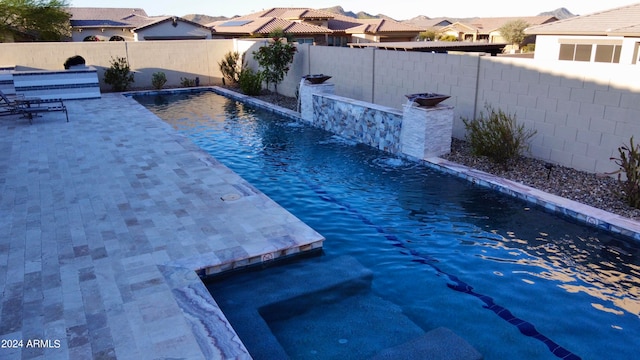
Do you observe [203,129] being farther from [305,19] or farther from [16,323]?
[305,19]

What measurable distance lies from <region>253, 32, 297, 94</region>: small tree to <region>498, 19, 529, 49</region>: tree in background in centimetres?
3939

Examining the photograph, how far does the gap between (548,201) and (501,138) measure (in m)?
1.89

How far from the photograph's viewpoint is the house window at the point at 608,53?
67.5ft

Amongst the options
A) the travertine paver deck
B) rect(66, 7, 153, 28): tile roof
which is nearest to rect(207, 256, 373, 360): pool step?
the travertine paver deck

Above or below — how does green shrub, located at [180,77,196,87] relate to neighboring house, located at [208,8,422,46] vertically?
below

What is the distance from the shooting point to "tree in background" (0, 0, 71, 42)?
91.9 ft

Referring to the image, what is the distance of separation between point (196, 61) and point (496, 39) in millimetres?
42545

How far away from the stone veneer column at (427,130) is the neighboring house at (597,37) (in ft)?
38.2

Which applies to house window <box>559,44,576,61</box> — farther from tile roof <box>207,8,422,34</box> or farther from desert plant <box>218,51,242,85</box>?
tile roof <box>207,8,422,34</box>

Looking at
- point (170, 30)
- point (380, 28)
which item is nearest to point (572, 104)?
point (170, 30)

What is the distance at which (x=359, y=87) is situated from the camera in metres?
14.0

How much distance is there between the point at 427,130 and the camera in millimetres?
9367

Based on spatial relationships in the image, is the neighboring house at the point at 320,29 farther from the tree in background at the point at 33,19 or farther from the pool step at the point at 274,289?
the pool step at the point at 274,289

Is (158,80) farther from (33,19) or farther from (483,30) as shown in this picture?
(483,30)
